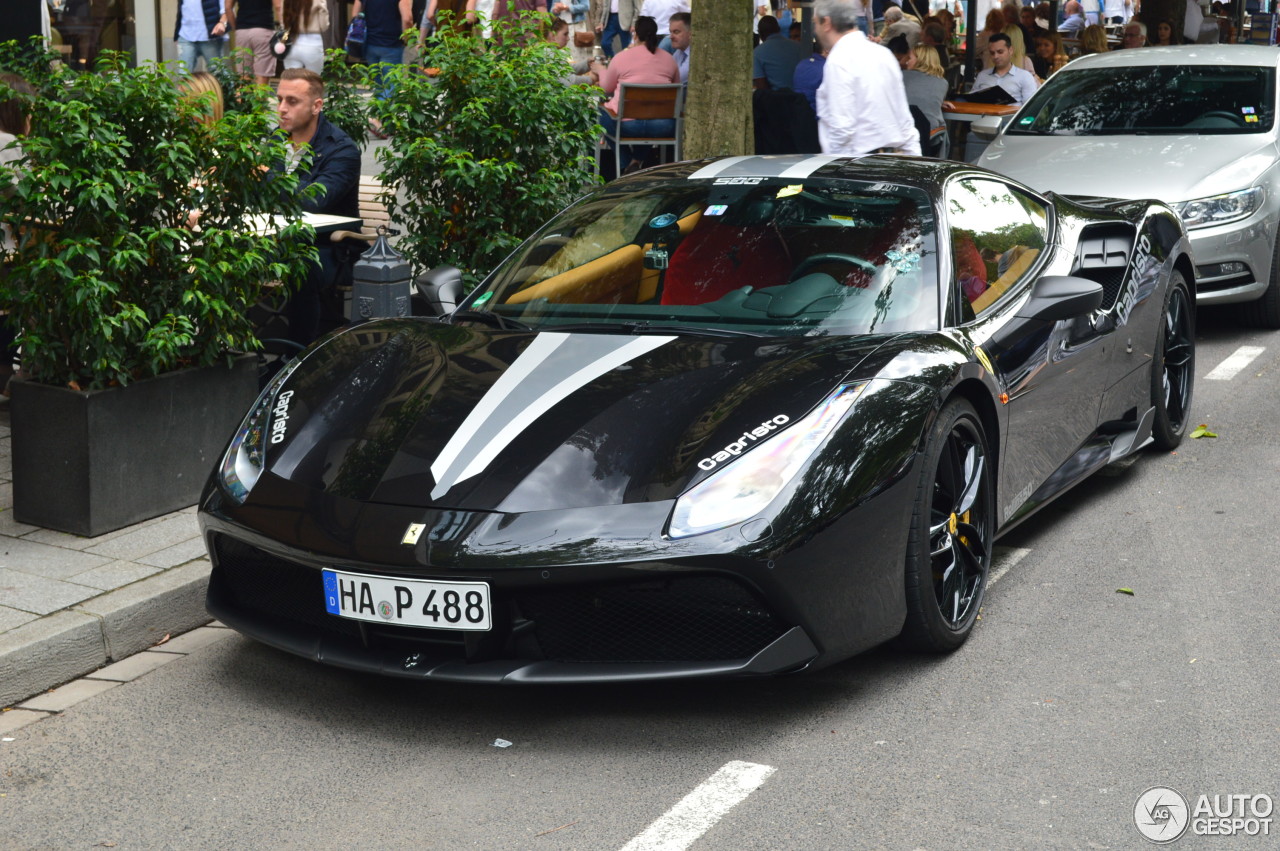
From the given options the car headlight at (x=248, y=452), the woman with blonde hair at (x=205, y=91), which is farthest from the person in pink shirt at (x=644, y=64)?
the car headlight at (x=248, y=452)

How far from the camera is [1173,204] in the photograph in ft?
28.4

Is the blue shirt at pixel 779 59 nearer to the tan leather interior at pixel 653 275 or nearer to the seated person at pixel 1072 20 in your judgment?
the tan leather interior at pixel 653 275

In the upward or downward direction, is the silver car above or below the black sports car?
above

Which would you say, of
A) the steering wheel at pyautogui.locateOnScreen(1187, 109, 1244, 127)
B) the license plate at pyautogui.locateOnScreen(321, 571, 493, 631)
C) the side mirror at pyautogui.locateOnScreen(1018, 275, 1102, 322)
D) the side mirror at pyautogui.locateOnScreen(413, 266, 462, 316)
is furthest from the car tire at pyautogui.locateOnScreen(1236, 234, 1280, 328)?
the license plate at pyautogui.locateOnScreen(321, 571, 493, 631)

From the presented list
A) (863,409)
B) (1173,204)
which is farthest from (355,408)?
(1173,204)

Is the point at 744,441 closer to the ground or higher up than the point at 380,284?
closer to the ground

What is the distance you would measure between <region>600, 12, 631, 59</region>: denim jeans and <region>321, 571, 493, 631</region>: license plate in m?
17.7

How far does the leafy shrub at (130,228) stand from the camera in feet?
16.9

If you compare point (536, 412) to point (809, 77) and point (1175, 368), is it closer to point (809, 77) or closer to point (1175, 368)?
point (1175, 368)

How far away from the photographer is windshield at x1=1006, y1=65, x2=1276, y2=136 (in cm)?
961

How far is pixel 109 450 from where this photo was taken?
5.34 metres

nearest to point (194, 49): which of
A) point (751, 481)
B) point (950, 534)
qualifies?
point (950, 534)

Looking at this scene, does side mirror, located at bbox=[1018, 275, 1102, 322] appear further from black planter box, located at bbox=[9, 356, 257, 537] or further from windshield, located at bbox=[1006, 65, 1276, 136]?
windshield, located at bbox=[1006, 65, 1276, 136]

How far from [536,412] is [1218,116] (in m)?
6.93
